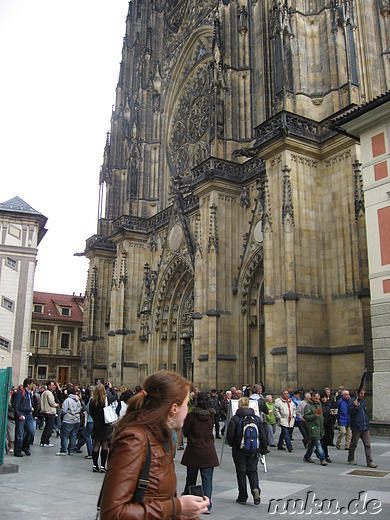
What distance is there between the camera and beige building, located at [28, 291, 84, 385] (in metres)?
49.2

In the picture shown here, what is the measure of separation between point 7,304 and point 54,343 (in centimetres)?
1961

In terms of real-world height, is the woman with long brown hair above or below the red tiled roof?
below

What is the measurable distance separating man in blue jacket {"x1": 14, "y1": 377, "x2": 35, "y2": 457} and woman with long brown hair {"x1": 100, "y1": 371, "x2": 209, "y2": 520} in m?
10.2

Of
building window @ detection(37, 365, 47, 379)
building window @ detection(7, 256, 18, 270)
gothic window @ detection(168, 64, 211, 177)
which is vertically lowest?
building window @ detection(37, 365, 47, 379)

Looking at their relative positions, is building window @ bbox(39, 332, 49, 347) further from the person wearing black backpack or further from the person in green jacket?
the person wearing black backpack

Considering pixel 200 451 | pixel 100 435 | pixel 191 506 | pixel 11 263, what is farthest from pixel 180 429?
pixel 11 263

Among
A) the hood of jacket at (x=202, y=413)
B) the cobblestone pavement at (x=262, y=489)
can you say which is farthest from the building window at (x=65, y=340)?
the hood of jacket at (x=202, y=413)

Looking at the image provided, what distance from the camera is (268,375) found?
1991 centimetres

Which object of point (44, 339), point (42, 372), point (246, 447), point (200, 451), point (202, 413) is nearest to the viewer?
point (200, 451)

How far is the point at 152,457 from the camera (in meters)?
2.36

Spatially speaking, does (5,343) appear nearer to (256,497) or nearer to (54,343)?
(54,343)

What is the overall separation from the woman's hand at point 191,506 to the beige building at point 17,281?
101 feet

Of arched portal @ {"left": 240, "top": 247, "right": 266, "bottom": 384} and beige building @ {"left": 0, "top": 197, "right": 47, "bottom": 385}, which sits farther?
beige building @ {"left": 0, "top": 197, "right": 47, "bottom": 385}

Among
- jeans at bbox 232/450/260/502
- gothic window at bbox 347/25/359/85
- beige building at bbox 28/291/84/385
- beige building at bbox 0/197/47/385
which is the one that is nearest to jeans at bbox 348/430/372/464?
jeans at bbox 232/450/260/502
